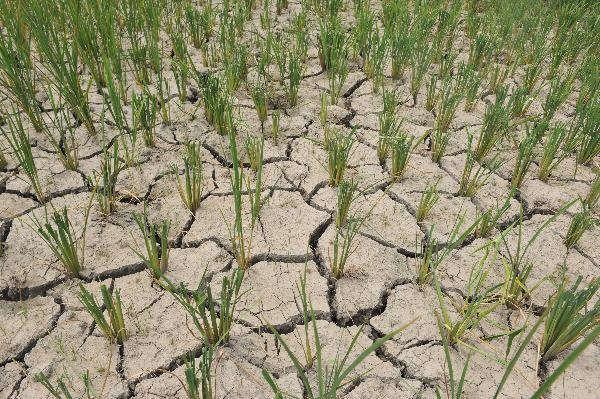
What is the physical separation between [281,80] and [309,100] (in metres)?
0.20

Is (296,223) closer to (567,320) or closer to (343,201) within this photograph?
(343,201)

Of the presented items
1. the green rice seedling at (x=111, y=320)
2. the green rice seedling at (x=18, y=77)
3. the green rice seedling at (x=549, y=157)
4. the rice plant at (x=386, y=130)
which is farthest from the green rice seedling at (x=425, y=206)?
the green rice seedling at (x=18, y=77)

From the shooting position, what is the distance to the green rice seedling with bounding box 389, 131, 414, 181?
2.27 metres

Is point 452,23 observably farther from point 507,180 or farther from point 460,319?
point 460,319

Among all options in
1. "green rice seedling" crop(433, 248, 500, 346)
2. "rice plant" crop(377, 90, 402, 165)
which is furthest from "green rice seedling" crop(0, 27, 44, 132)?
"green rice seedling" crop(433, 248, 500, 346)

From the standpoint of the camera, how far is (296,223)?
2195 mm

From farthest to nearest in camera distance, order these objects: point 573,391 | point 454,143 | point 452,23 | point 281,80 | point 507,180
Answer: point 452,23 → point 281,80 → point 454,143 → point 507,180 → point 573,391

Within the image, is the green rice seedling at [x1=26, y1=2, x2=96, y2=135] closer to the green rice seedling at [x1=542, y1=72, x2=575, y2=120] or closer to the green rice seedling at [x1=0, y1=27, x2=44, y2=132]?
the green rice seedling at [x1=0, y1=27, x2=44, y2=132]

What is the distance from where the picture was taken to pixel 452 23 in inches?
134

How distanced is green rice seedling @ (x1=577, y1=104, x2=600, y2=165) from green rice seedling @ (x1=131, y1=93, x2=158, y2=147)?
2030mm

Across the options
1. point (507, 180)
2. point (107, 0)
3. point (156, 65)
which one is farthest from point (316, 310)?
point (107, 0)

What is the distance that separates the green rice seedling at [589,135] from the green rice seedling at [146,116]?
79.9 inches

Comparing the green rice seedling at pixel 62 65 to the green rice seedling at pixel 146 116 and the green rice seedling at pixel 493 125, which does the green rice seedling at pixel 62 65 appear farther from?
the green rice seedling at pixel 493 125

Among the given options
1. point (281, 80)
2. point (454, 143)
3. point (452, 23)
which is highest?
point (452, 23)
